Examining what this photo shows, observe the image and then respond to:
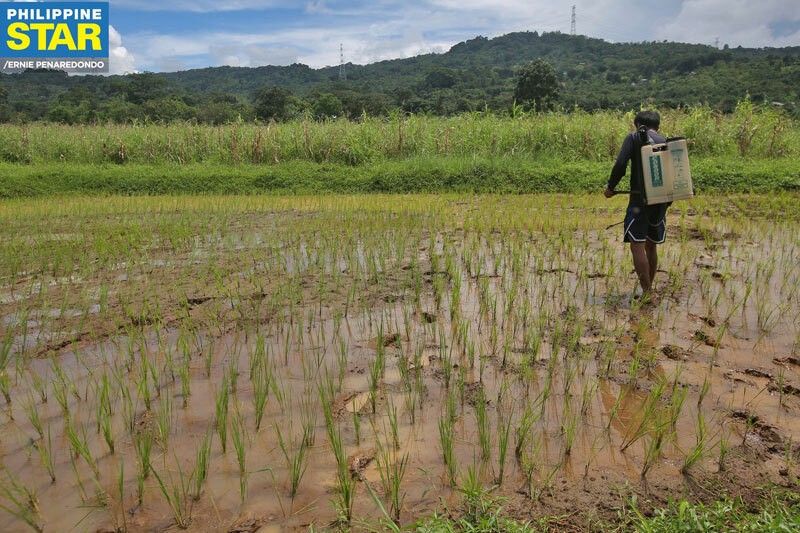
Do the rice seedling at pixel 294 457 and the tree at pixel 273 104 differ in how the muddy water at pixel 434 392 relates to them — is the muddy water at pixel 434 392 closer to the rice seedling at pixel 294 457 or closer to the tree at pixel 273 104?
the rice seedling at pixel 294 457

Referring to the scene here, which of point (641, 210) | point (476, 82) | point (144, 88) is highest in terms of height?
point (476, 82)

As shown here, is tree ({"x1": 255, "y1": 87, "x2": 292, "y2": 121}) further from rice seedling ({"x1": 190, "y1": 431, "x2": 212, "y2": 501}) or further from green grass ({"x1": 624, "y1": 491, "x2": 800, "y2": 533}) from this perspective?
green grass ({"x1": 624, "y1": 491, "x2": 800, "y2": 533})

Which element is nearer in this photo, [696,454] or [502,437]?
[696,454]

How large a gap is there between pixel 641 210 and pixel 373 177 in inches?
270

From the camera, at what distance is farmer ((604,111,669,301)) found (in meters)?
4.17

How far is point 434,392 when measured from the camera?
293cm

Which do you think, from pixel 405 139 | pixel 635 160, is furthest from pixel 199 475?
pixel 405 139

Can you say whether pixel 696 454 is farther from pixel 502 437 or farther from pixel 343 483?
pixel 343 483

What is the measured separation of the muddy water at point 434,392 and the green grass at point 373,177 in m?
5.11

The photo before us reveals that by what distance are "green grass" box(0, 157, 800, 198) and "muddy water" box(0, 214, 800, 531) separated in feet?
16.8

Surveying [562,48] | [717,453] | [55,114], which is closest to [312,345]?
[717,453]

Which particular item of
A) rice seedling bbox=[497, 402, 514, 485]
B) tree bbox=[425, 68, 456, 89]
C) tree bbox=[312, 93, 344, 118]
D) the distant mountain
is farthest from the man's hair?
tree bbox=[425, 68, 456, 89]

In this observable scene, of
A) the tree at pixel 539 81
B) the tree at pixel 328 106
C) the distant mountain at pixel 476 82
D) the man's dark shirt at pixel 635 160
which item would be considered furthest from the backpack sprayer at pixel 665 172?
the tree at pixel 328 106

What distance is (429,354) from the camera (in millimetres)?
3389
